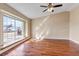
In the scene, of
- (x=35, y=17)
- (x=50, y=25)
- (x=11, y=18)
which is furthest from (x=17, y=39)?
(x=50, y=25)

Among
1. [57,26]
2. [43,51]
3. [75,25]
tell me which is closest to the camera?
[43,51]

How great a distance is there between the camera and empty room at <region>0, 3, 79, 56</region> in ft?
12.5

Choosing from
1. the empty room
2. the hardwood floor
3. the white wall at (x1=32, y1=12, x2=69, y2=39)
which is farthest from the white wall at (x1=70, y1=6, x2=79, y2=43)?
the hardwood floor

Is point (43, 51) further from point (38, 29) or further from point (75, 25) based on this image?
point (75, 25)

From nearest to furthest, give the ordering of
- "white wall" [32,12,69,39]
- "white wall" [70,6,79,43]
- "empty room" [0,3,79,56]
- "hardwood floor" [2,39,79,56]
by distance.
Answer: "hardwood floor" [2,39,79,56] → "empty room" [0,3,79,56] → "white wall" [70,6,79,43] → "white wall" [32,12,69,39]

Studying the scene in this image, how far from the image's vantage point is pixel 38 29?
6.91 meters

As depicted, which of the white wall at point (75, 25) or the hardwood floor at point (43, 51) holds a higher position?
the white wall at point (75, 25)

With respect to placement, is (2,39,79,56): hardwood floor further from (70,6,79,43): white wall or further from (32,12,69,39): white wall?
(32,12,69,39): white wall

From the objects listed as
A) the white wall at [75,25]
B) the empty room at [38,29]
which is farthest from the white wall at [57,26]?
the white wall at [75,25]

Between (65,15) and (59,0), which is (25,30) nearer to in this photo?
(65,15)

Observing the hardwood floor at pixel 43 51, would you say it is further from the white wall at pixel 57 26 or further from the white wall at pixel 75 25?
the white wall at pixel 57 26

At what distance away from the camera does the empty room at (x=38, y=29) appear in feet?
12.5

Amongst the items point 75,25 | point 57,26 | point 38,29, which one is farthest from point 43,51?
point 57,26

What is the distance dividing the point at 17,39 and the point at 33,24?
133 cm
